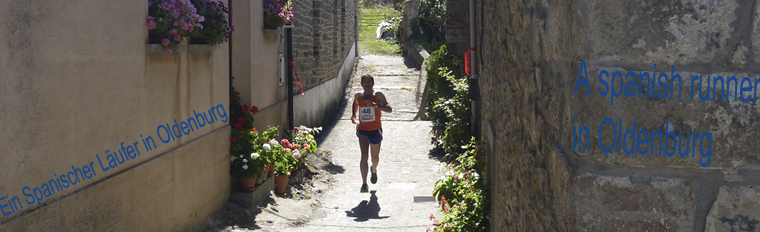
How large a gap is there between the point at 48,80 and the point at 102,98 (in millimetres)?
526

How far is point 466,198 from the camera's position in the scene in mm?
4688

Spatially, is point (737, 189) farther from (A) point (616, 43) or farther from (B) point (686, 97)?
(A) point (616, 43)

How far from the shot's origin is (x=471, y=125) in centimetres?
870

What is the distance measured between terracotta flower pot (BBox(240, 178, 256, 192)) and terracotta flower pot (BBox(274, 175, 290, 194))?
85cm

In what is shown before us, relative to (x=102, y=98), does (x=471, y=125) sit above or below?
below

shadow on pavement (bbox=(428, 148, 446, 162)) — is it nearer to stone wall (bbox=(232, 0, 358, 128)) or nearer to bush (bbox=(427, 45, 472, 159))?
bush (bbox=(427, 45, 472, 159))

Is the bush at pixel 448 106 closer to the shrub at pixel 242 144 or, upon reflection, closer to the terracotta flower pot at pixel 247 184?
the shrub at pixel 242 144

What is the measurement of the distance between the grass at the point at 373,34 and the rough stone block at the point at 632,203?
66.2 feet

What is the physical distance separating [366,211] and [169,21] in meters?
3.18

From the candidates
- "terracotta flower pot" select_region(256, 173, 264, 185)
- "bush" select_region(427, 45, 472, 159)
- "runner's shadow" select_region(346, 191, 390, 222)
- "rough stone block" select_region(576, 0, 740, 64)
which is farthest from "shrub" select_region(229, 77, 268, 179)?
"rough stone block" select_region(576, 0, 740, 64)

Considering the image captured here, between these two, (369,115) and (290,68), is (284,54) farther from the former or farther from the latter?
(369,115)

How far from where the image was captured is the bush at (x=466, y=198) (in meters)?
4.41

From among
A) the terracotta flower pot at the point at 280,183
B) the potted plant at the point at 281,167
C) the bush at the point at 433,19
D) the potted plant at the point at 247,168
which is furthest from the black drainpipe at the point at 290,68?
the bush at the point at 433,19

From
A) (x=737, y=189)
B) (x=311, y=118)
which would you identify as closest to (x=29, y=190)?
(x=737, y=189)
